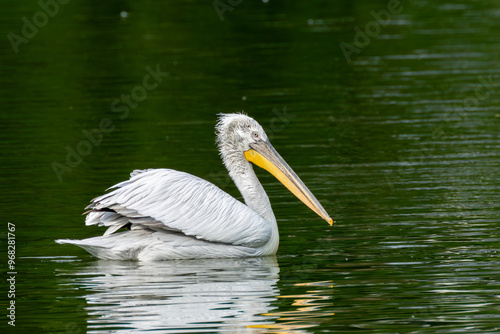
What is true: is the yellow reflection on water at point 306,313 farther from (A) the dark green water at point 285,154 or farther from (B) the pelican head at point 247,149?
(B) the pelican head at point 247,149

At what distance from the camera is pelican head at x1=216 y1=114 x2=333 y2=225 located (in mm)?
9148

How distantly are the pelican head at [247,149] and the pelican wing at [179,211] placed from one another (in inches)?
21.4

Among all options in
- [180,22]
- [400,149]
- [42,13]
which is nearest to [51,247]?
[400,149]

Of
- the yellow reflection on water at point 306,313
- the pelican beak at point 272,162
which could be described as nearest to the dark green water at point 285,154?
the yellow reflection on water at point 306,313

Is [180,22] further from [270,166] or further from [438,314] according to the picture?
[438,314]

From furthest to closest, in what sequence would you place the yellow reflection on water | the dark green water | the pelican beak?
the pelican beak → the dark green water → the yellow reflection on water

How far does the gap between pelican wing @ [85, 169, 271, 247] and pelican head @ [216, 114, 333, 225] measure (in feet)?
1.78

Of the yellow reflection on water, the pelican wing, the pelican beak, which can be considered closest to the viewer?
the yellow reflection on water

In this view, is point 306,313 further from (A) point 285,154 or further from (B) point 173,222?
(A) point 285,154

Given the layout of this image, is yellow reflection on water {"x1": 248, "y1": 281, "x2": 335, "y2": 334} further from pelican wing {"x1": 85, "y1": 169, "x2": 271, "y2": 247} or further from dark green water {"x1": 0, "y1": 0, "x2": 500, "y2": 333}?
pelican wing {"x1": 85, "y1": 169, "x2": 271, "y2": 247}

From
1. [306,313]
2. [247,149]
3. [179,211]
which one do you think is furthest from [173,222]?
[306,313]

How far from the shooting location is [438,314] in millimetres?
6777

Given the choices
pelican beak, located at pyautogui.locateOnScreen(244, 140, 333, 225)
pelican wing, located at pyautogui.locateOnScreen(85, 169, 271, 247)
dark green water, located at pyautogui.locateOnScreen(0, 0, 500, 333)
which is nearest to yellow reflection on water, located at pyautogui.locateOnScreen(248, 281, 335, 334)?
dark green water, located at pyautogui.locateOnScreen(0, 0, 500, 333)

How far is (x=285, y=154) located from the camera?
12.6m
